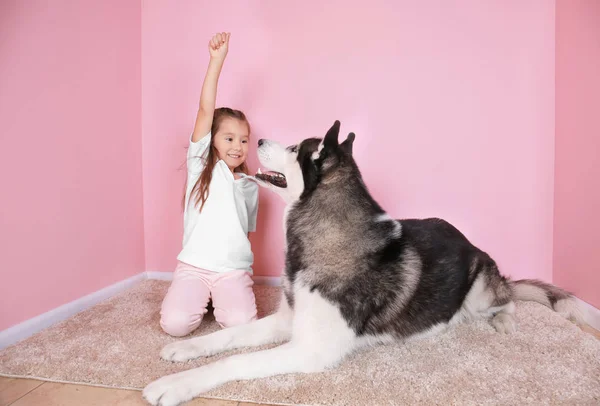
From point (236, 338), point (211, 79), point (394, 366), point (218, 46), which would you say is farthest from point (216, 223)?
point (394, 366)

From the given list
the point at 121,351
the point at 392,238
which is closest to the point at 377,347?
the point at 392,238

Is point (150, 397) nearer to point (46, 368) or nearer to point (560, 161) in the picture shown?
point (46, 368)

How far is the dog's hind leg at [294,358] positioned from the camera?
146 cm

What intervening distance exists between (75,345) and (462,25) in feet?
11.5

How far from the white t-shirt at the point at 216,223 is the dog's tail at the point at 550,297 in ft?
6.51

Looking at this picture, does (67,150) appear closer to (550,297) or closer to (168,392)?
(168,392)

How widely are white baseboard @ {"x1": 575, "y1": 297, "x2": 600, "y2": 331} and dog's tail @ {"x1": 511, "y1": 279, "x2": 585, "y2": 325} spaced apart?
0.03 meters

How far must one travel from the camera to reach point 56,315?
227 cm

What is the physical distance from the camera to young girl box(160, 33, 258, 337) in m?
2.27

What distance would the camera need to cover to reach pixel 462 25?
9.52ft

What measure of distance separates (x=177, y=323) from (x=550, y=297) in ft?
8.26

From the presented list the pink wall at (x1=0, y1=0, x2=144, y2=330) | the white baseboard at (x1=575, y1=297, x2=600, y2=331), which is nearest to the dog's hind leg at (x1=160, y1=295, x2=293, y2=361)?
the pink wall at (x1=0, y1=0, x2=144, y2=330)

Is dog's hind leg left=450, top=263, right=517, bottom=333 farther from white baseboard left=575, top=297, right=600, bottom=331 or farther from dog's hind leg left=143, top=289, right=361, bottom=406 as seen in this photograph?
dog's hind leg left=143, top=289, right=361, bottom=406

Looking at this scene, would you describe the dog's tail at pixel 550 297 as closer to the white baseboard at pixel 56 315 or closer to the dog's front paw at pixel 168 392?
the dog's front paw at pixel 168 392
